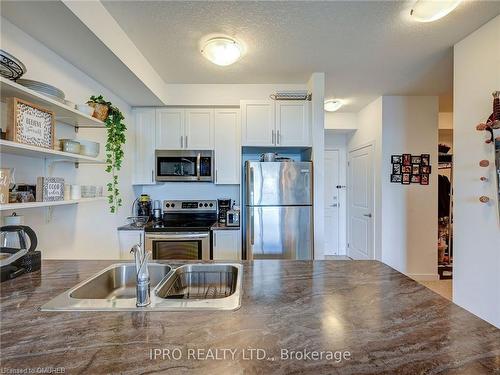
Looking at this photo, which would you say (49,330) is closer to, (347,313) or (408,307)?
(347,313)

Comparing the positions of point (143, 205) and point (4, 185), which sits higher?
point (4, 185)

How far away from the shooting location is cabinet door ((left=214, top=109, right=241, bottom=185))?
10.0 feet

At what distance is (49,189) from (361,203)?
3935 mm

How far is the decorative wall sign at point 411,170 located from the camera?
339 centimetres

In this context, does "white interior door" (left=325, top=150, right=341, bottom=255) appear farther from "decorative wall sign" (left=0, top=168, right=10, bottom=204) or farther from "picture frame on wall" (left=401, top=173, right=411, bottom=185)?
"decorative wall sign" (left=0, top=168, right=10, bottom=204)

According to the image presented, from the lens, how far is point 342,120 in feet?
13.8

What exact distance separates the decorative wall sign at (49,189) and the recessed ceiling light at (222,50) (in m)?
1.49

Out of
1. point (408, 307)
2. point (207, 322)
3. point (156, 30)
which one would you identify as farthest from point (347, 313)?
point (156, 30)

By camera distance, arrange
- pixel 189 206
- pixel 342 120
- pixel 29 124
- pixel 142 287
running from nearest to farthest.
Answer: pixel 142 287
pixel 29 124
pixel 189 206
pixel 342 120

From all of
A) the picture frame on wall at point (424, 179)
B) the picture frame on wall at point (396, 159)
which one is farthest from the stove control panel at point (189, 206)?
the picture frame on wall at point (424, 179)

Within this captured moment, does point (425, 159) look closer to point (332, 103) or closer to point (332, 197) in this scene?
point (332, 103)

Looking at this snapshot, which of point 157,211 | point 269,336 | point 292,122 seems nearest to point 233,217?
point 157,211

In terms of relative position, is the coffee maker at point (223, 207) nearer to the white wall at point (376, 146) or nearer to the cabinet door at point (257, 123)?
the cabinet door at point (257, 123)

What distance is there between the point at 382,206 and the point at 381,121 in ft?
3.83
